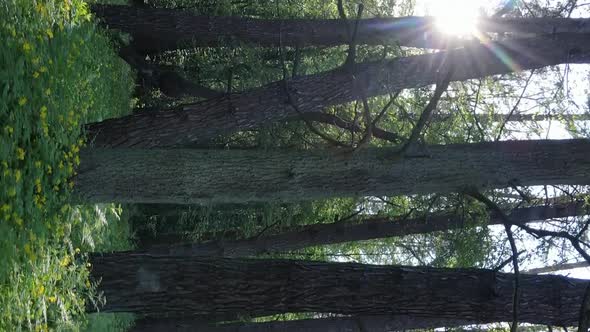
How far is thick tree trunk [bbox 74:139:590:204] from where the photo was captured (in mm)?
5195

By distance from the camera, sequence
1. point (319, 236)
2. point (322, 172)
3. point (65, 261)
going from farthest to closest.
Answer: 1. point (319, 236)
2. point (65, 261)
3. point (322, 172)

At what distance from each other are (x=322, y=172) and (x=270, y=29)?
5461mm

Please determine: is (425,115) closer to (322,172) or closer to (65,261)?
(322,172)

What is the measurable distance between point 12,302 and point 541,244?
5839 millimetres

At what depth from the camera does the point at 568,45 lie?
21.2ft

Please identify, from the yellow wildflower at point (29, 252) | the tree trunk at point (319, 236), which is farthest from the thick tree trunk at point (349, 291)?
the tree trunk at point (319, 236)

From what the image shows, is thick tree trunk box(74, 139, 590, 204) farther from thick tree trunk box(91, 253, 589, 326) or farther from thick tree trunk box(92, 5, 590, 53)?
thick tree trunk box(92, 5, 590, 53)

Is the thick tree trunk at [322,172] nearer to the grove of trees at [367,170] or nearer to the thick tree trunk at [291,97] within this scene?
the grove of trees at [367,170]

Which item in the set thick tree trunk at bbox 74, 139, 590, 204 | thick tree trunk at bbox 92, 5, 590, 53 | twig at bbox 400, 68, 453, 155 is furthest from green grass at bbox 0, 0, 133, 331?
thick tree trunk at bbox 92, 5, 590, 53

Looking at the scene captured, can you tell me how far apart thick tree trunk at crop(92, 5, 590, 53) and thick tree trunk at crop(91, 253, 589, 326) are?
4.01 meters

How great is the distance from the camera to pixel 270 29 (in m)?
10.2

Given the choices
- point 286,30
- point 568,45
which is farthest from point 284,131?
point 568,45

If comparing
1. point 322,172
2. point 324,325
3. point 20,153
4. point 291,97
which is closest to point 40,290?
point 20,153

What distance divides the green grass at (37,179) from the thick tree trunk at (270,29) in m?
3.55
